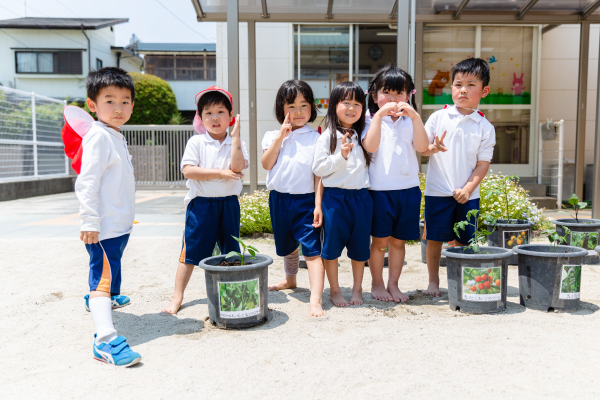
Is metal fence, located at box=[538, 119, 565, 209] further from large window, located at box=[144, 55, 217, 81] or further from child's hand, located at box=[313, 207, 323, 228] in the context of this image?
large window, located at box=[144, 55, 217, 81]

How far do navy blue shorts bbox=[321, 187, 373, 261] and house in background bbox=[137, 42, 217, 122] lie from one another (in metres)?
25.2

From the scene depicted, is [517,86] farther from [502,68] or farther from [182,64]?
[182,64]

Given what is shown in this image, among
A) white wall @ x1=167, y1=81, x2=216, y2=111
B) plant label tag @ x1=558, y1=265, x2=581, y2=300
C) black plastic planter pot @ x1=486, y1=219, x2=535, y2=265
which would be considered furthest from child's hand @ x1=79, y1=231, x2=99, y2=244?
white wall @ x1=167, y1=81, x2=216, y2=111

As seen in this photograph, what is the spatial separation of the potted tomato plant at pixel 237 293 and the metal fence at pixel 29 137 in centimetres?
1009

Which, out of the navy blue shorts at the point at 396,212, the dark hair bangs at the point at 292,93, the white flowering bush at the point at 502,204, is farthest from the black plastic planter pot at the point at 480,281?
the white flowering bush at the point at 502,204

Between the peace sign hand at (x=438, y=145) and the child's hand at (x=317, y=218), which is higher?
the peace sign hand at (x=438, y=145)

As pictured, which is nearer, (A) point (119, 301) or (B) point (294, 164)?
(B) point (294, 164)

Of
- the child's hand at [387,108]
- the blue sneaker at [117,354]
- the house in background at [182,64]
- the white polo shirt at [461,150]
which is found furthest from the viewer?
the house in background at [182,64]

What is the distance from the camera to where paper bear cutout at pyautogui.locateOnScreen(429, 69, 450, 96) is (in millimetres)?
9422

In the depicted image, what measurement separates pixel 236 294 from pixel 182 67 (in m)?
27.2

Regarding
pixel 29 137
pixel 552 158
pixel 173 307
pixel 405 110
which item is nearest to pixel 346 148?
pixel 405 110

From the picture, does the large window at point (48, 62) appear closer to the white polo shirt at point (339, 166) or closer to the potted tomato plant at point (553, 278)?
the white polo shirt at point (339, 166)

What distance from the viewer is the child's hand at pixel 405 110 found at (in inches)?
112

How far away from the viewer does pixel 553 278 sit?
2846mm
